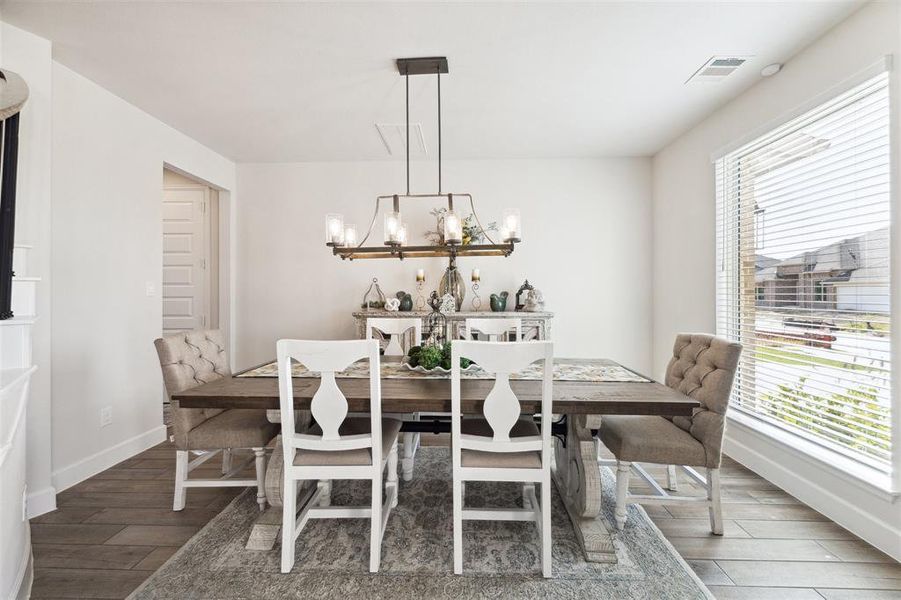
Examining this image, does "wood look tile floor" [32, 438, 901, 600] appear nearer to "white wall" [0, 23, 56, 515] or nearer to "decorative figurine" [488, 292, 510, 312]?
"white wall" [0, 23, 56, 515]

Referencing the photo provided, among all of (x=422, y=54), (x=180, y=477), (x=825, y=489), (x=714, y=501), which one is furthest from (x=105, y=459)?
(x=825, y=489)

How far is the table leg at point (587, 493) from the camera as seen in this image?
1762 millimetres

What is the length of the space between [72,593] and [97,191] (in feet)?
7.98

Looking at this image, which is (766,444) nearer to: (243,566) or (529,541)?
(529,541)

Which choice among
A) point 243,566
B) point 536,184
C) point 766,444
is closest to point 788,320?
point 766,444

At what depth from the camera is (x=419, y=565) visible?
171 centimetres

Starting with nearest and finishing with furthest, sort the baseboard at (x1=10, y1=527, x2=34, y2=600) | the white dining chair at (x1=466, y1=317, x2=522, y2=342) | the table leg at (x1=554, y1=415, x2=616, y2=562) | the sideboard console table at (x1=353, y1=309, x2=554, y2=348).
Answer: the baseboard at (x1=10, y1=527, x2=34, y2=600) < the table leg at (x1=554, y1=415, x2=616, y2=562) < the white dining chair at (x1=466, y1=317, x2=522, y2=342) < the sideboard console table at (x1=353, y1=309, x2=554, y2=348)

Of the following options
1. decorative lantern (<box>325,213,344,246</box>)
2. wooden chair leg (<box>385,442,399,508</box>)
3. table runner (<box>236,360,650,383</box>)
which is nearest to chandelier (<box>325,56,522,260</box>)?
decorative lantern (<box>325,213,344,246</box>)

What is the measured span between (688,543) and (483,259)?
2944 millimetres

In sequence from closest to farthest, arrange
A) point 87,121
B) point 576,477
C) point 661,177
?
point 576,477 → point 87,121 → point 661,177

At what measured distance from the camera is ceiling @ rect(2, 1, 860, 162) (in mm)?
1965

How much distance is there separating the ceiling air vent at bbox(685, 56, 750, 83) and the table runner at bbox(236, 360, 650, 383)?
6.51 ft

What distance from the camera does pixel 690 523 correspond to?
2.04 m

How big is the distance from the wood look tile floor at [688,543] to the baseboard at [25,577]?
0.05 m
